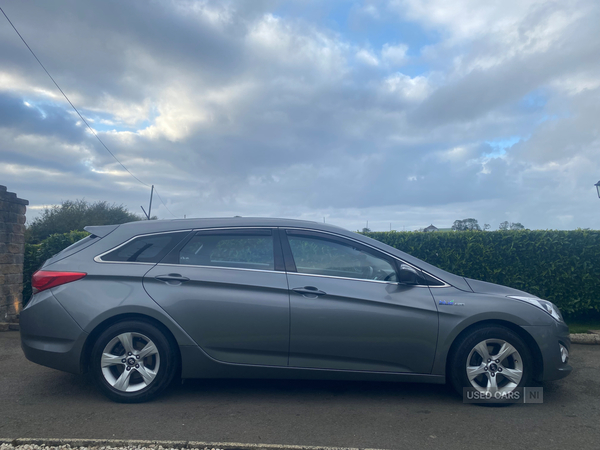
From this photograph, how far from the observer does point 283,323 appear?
3982mm

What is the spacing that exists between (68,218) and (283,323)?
2500 cm

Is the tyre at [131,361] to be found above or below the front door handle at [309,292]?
below

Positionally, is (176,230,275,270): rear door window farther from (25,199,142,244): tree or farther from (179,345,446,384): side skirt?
(25,199,142,244): tree

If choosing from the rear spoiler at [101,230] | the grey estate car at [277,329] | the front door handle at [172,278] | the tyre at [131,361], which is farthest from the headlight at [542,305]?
the rear spoiler at [101,230]

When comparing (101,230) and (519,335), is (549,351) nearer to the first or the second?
(519,335)

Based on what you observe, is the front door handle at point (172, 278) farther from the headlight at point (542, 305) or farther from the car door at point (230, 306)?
the headlight at point (542, 305)

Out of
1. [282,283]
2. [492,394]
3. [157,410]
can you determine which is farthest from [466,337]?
[157,410]

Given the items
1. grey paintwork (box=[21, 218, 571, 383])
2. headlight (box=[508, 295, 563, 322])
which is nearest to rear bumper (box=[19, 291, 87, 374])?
grey paintwork (box=[21, 218, 571, 383])

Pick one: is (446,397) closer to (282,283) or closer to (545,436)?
(545,436)

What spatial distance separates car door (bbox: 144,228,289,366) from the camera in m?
4.00

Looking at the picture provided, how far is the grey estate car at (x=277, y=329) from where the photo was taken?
3.99m

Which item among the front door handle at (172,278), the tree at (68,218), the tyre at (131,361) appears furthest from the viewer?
the tree at (68,218)

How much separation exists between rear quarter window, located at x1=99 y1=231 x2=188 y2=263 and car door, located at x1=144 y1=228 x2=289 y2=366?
18cm

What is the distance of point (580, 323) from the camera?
870cm
